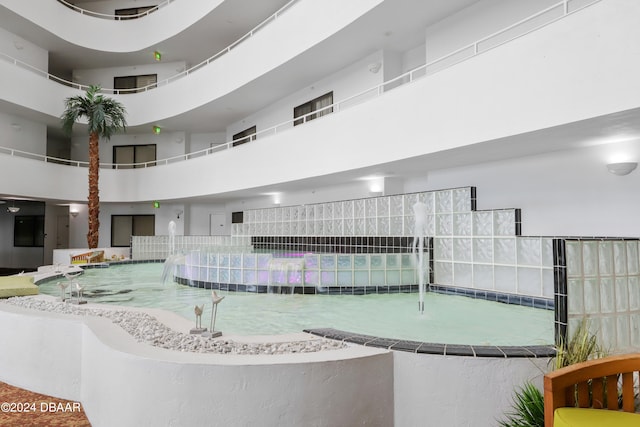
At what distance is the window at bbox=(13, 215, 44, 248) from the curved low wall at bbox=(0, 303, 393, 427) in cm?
1541

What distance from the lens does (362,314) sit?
5910 millimetres

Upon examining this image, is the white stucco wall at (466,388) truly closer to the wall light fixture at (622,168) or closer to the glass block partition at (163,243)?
the wall light fixture at (622,168)

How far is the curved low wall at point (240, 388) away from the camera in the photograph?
10.1 ft

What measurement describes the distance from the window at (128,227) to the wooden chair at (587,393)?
63.5 feet

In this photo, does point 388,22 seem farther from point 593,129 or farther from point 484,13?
point 593,129

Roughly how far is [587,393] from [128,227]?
2032 cm

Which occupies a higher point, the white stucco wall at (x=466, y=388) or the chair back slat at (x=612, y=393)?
the chair back slat at (x=612, y=393)

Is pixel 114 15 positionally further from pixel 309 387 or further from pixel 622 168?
pixel 309 387

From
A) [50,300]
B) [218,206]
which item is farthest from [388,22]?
[218,206]

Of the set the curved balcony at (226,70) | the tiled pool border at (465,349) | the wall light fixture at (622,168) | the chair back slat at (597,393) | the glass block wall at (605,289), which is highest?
the curved balcony at (226,70)

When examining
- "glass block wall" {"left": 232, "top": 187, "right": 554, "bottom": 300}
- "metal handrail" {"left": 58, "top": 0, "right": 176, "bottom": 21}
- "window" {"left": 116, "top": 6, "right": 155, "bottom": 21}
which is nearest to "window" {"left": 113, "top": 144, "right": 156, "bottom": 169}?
"metal handrail" {"left": 58, "top": 0, "right": 176, "bottom": 21}

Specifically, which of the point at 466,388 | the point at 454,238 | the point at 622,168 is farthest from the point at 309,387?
the point at 454,238

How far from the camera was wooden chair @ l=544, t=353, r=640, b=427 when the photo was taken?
7.28ft

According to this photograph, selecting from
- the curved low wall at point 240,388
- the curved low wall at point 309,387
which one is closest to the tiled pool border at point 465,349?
the curved low wall at point 309,387
